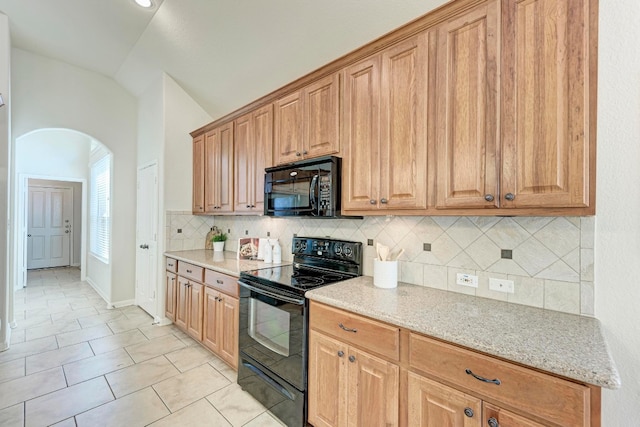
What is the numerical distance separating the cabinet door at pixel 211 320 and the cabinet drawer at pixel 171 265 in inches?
32.1

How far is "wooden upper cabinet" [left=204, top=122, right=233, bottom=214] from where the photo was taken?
10.4 feet

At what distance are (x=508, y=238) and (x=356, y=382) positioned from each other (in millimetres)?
1167

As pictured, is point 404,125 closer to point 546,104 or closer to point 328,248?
point 546,104

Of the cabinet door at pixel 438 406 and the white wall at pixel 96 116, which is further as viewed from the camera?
the white wall at pixel 96 116

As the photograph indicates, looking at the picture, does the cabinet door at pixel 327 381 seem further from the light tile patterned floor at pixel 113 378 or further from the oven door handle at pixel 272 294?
the light tile patterned floor at pixel 113 378

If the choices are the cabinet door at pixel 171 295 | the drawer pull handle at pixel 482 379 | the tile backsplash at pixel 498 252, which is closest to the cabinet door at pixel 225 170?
the cabinet door at pixel 171 295

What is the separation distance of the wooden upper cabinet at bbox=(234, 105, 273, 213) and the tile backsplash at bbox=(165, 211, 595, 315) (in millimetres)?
934

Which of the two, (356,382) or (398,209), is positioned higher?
(398,209)

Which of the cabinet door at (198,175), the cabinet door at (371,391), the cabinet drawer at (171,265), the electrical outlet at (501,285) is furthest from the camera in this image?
the cabinet door at (198,175)

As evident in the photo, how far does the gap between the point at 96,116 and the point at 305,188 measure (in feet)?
12.8

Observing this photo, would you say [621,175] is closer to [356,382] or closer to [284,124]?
[356,382]

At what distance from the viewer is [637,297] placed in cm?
124

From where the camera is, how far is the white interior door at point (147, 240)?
12.3 ft

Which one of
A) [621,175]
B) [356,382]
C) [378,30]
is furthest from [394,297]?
[378,30]
